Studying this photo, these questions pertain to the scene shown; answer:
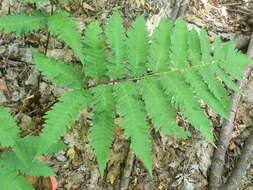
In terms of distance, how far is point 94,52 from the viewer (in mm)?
2328

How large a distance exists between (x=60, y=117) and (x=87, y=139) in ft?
4.31

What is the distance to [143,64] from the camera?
95.0 inches

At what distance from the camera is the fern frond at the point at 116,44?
232cm

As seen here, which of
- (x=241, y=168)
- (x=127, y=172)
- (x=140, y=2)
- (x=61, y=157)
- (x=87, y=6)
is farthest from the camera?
(x=140, y=2)

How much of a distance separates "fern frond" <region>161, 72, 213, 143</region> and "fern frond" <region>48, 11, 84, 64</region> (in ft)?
2.22

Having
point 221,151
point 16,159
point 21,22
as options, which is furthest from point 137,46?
point 221,151

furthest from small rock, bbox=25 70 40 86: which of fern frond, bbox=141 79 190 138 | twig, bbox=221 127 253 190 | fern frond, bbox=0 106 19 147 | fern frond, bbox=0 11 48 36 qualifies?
twig, bbox=221 127 253 190

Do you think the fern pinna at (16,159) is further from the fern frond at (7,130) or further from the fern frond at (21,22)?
the fern frond at (21,22)

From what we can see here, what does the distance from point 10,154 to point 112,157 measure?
123cm

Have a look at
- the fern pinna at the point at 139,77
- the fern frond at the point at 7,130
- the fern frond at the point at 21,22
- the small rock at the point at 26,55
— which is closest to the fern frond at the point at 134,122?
the fern pinna at the point at 139,77

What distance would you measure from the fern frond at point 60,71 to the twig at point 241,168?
6.96ft

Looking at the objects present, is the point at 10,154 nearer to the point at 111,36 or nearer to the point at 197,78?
the point at 111,36

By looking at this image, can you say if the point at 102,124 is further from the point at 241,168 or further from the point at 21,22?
the point at 241,168

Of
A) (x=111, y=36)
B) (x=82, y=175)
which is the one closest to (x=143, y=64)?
(x=111, y=36)
